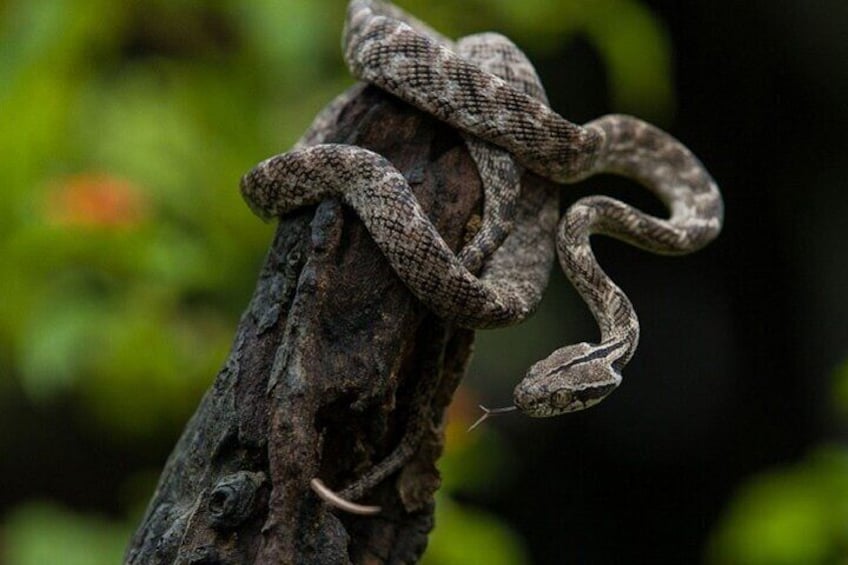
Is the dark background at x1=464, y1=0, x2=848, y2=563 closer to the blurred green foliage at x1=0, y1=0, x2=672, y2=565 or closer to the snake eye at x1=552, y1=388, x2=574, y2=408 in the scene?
the blurred green foliage at x1=0, y1=0, x2=672, y2=565

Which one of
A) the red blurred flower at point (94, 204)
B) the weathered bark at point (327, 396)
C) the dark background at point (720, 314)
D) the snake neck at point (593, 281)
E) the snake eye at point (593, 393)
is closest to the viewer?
the weathered bark at point (327, 396)

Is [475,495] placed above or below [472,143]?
below

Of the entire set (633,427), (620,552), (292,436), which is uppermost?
(292,436)

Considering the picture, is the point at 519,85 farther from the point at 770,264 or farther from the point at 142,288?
the point at 770,264

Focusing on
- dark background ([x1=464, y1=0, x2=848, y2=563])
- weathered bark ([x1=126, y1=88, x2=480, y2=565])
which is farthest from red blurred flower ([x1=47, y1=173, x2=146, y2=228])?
dark background ([x1=464, y1=0, x2=848, y2=563])

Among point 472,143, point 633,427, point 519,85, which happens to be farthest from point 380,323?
point 633,427

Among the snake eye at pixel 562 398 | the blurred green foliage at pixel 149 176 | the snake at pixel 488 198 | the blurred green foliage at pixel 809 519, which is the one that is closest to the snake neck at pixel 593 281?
the snake at pixel 488 198

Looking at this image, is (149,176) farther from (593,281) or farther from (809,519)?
(809,519)

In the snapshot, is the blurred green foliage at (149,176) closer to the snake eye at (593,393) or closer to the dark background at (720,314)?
the snake eye at (593,393)
